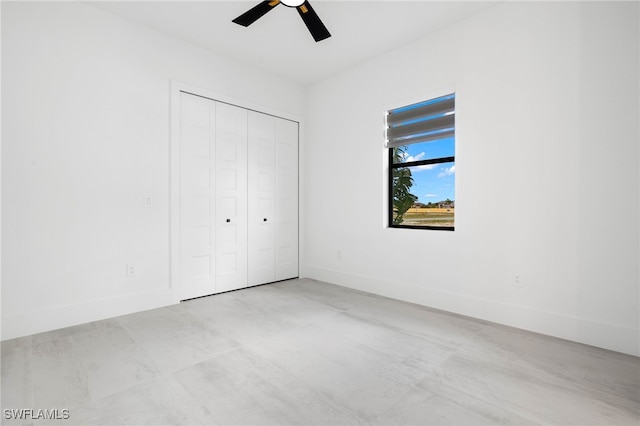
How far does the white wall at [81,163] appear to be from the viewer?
104 inches

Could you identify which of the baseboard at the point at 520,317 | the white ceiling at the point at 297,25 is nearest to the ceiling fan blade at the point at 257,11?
the white ceiling at the point at 297,25

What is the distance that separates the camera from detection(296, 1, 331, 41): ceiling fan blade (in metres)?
2.51

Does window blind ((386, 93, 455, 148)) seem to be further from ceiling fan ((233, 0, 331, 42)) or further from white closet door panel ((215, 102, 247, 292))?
white closet door panel ((215, 102, 247, 292))

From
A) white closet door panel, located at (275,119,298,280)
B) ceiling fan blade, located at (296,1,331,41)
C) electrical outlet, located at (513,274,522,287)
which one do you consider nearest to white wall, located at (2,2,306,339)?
white closet door panel, located at (275,119,298,280)

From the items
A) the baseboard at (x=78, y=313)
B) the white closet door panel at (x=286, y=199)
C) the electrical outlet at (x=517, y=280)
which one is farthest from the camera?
the white closet door panel at (x=286, y=199)

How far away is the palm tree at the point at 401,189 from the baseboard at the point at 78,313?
9.29 ft

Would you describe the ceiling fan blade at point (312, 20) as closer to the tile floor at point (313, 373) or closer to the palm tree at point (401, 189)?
the palm tree at point (401, 189)

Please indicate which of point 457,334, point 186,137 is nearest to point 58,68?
point 186,137

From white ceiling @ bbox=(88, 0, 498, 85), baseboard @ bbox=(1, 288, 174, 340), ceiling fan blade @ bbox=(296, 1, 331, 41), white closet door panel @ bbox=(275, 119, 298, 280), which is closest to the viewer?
ceiling fan blade @ bbox=(296, 1, 331, 41)

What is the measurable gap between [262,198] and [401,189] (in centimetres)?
187

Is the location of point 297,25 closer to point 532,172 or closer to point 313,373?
point 532,172

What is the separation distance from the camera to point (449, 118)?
338cm

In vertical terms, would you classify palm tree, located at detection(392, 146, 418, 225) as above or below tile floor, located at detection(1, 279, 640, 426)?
above

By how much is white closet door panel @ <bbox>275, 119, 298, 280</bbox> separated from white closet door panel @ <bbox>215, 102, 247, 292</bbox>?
56 cm
